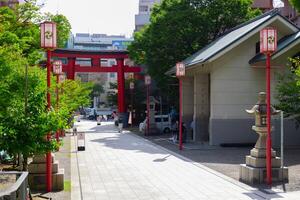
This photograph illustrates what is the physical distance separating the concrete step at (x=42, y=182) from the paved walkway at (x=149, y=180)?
1.60ft

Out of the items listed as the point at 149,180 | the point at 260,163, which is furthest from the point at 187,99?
the point at 260,163

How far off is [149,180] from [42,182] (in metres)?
3.78

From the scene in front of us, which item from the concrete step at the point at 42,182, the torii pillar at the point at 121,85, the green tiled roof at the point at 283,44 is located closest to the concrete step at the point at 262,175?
the concrete step at the point at 42,182

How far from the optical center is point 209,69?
1136 inches

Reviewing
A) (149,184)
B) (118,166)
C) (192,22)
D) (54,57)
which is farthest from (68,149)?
(54,57)

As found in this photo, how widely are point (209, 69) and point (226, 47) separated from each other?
2603mm

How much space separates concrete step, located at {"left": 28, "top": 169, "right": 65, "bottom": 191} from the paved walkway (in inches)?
19.3

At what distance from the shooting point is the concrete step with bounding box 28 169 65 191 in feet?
43.5

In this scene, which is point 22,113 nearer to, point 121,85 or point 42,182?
point 42,182

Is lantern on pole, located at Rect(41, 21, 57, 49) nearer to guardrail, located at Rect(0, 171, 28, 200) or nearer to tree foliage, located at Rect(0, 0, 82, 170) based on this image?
tree foliage, located at Rect(0, 0, 82, 170)

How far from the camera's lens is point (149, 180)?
15430 mm

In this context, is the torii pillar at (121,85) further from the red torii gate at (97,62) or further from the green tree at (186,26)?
the green tree at (186,26)

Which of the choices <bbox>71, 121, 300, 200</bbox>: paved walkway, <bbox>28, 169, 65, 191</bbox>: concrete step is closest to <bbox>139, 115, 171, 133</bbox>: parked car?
<bbox>71, 121, 300, 200</bbox>: paved walkway

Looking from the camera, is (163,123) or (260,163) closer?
(260,163)
